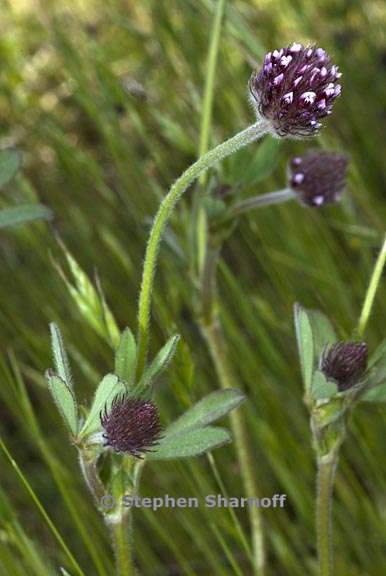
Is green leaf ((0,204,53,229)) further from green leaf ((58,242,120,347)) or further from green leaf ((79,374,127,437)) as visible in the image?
green leaf ((79,374,127,437))

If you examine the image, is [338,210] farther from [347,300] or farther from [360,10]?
[360,10]

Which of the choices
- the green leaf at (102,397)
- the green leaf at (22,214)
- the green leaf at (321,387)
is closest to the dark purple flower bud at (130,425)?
the green leaf at (102,397)

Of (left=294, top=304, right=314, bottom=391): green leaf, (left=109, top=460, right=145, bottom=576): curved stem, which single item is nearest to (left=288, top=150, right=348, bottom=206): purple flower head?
(left=294, top=304, right=314, bottom=391): green leaf

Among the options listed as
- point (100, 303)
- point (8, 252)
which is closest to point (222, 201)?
point (100, 303)

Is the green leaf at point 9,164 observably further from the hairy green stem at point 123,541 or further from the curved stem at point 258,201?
the hairy green stem at point 123,541

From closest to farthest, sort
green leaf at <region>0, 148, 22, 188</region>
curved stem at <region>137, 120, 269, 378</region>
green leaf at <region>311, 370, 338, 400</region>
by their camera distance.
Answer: curved stem at <region>137, 120, 269, 378</region>
green leaf at <region>311, 370, 338, 400</region>
green leaf at <region>0, 148, 22, 188</region>
